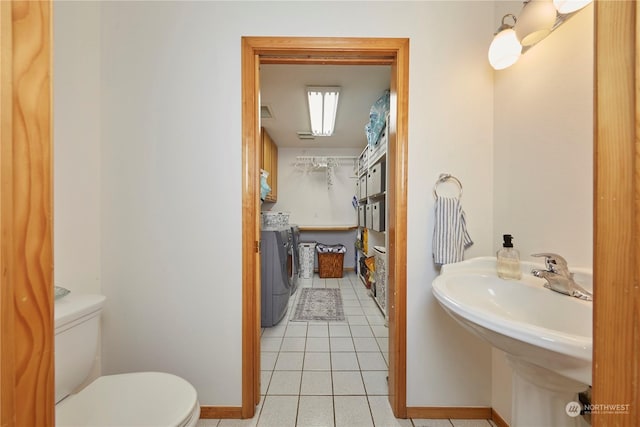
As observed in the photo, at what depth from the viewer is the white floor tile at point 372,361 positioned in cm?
181

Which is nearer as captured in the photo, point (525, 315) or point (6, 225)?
point (6, 225)

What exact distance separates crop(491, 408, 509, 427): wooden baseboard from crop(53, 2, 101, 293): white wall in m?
2.27

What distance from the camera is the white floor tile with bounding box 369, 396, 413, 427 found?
1.33 metres

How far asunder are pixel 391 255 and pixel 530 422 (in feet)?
2.73

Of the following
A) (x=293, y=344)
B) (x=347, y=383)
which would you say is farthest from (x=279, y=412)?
(x=293, y=344)

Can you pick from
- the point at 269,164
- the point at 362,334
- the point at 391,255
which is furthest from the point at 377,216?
the point at 269,164

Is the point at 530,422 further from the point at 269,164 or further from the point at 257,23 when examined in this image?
the point at 269,164

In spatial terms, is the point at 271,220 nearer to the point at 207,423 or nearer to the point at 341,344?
the point at 341,344

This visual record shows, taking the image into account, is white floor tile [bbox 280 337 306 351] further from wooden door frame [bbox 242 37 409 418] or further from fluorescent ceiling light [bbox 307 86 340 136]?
fluorescent ceiling light [bbox 307 86 340 136]

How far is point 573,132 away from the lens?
931 mm

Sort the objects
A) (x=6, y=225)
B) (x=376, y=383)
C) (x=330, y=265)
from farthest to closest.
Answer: (x=330, y=265)
(x=376, y=383)
(x=6, y=225)

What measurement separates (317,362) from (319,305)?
114 centimetres

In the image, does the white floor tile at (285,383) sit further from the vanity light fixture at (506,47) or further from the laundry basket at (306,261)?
the laundry basket at (306,261)

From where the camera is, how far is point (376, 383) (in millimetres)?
1646
